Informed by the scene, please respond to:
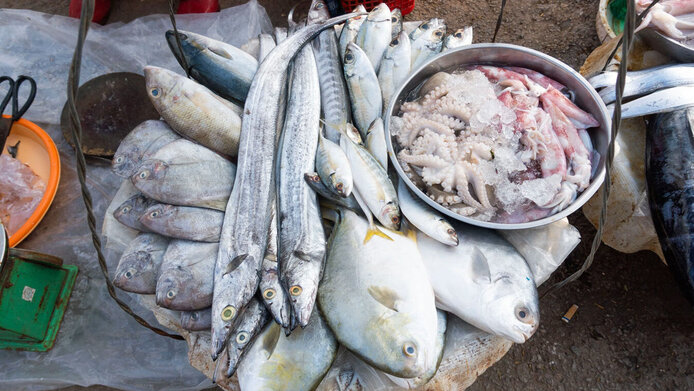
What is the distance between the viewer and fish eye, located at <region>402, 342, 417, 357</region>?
157 centimetres

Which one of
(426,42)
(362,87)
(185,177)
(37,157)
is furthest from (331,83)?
(37,157)

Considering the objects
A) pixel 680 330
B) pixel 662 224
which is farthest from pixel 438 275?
pixel 680 330

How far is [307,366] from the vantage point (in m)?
1.70

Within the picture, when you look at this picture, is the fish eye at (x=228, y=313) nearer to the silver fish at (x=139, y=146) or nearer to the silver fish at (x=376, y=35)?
the silver fish at (x=139, y=146)

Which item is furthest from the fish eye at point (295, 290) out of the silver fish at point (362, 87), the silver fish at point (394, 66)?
the silver fish at point (394, 66)

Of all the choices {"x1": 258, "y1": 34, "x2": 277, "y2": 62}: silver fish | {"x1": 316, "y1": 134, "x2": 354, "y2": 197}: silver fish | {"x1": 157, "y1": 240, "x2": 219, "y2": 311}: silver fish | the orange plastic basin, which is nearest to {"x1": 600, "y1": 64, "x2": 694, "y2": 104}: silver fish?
{"x1": 316, "y1": 134, "x2": 354, "y2": 197}: silver fish

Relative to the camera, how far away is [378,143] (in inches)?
79.6

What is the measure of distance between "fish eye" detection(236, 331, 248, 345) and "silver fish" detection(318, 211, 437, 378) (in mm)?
329

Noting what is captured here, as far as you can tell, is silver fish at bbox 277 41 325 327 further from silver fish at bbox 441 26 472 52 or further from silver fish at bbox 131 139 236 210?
silver fish at bbox 441 26 472 52

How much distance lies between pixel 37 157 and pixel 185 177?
6.83 ft

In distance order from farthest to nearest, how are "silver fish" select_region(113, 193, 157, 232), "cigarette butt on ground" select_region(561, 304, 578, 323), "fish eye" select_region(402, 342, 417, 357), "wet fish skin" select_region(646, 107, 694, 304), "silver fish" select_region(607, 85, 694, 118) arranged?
"cigarette butt on ground" select_region(561, 304, 578, 323) → "silver fish" select_region(607, 85, 694, 118) → "wet fish skin" select_region(646, 107, 694, 304) → "silver fish" select_region(113, 193, 157, 232) → "fish eye" select_region(402, 342, 417, 357)

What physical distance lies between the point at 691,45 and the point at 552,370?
89.3 inches

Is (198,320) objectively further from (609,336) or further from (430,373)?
(609,336)

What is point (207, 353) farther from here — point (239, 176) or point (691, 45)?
point (691, 45)
